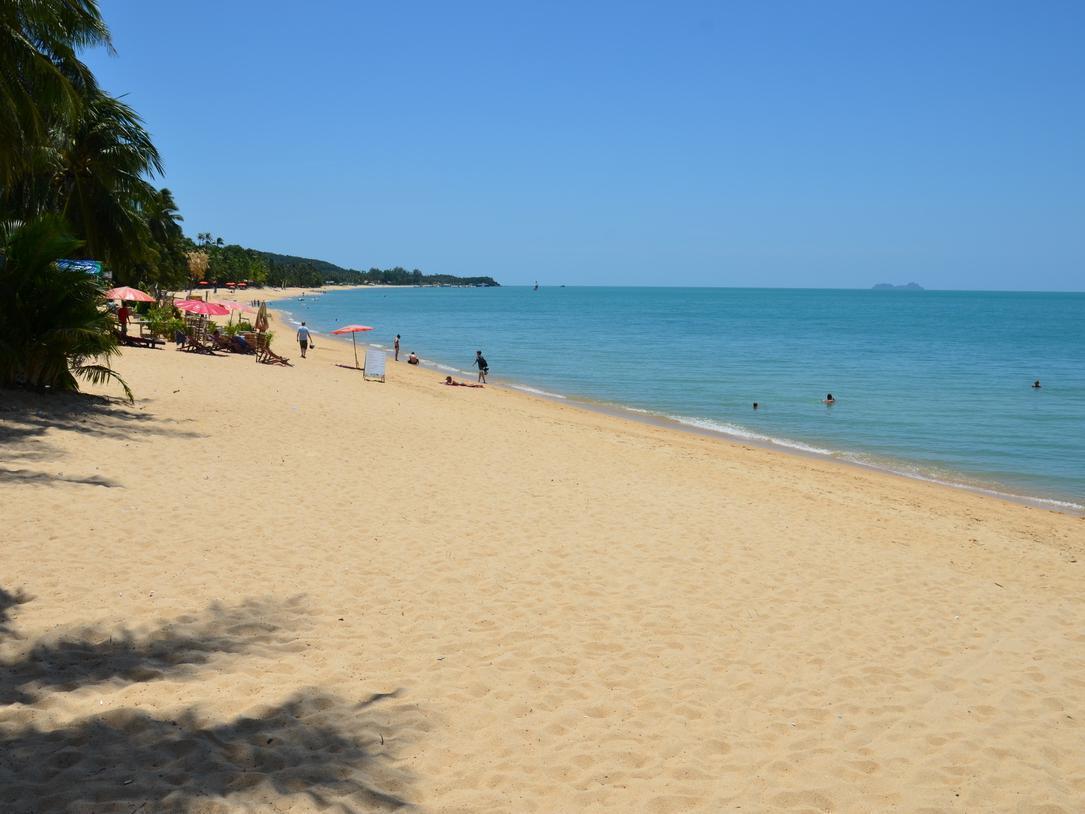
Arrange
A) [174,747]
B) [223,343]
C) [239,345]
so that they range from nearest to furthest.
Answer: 1. [174,747]
2. [223,343]
3. [239,345]

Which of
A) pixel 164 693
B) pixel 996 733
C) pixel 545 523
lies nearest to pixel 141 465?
pixel 545 523

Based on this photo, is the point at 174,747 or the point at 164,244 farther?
the point at 164,244

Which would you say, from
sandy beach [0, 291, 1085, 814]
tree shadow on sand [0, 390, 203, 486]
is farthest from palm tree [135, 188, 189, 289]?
sandy beach [0, 291, 1085, 814]

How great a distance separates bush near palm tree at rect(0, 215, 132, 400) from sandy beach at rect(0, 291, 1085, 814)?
0.75m

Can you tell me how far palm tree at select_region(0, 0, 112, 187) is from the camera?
9586 mm

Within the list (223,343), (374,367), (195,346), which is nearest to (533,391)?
(374,367)

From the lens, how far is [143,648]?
4.85 m

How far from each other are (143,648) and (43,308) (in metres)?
8.45

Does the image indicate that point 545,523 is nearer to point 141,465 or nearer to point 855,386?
point 141,465

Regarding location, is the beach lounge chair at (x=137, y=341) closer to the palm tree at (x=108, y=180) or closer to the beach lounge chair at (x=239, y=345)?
the beach lounge chair at (x=239, y=345)

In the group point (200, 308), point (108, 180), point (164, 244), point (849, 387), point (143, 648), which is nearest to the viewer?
point (143, 648)

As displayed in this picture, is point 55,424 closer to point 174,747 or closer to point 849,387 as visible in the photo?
point 174,747

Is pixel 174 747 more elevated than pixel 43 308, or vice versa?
pixel 43 308

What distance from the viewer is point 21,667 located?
441 cm
